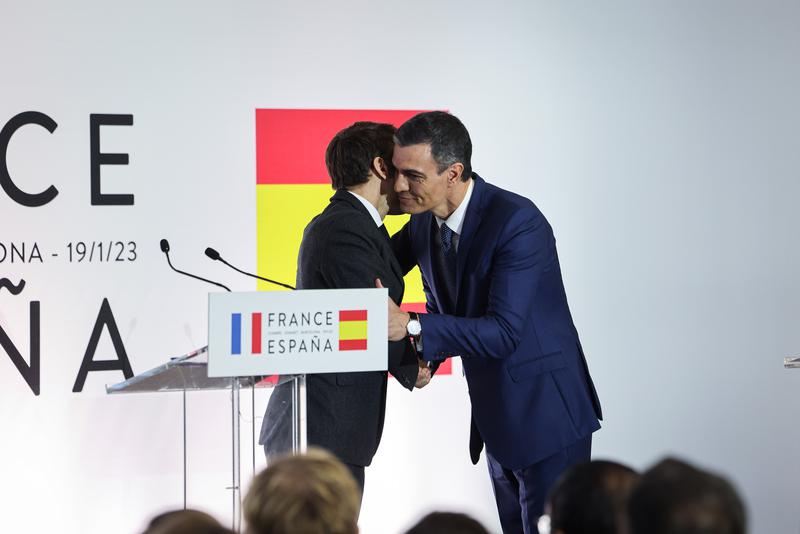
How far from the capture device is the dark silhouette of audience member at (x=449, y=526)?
145 cm

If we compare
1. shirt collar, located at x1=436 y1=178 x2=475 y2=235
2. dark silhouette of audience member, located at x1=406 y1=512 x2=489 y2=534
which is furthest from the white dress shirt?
dark silhouette of audience member, located at x1=406 y1=512 x2=489 y2=534

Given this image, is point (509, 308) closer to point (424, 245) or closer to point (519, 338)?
point (519, 338)

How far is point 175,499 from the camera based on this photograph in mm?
4262

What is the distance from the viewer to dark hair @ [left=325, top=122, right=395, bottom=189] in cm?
298

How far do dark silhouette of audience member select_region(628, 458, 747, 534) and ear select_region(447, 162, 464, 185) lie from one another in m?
1.74

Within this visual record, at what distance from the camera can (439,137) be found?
9.47ft

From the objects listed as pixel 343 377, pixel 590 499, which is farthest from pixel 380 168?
pixel 590 499

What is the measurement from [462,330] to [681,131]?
2471 mm

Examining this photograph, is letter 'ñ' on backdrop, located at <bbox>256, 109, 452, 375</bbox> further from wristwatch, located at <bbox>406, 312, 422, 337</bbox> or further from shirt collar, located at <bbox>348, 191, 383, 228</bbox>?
wristwatch, located at <bbox>406, 312, 422, 337</bbox>

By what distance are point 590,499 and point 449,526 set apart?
0.82 feet

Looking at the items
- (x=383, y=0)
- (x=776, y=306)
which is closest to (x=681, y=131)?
(x=776, y=306)

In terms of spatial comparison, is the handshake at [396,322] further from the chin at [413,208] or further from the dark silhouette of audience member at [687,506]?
the dark silhouette of audience member at [687,506]

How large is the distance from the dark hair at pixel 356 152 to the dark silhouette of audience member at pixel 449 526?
1662 millimetres

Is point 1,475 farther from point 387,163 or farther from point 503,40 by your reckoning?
point 503,40
